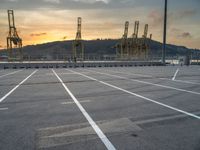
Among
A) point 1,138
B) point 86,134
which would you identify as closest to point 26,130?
point 1,138

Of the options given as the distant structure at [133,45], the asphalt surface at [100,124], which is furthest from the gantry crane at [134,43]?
the asphalt surface at [100,124]

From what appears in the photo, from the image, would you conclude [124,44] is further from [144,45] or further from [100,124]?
[100,124]

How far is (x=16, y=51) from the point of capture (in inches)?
2185

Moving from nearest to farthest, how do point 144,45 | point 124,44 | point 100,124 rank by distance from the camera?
point 100,124, point 124,44, point 144,45

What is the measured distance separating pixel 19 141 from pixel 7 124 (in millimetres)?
1264

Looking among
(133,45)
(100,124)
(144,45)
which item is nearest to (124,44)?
(133,45)

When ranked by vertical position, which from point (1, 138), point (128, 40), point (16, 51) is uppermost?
point (128, 40)

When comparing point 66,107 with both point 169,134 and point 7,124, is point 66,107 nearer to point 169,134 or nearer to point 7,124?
point 7,124

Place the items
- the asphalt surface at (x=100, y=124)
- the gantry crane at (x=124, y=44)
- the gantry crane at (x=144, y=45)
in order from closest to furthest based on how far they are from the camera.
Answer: the asphalt surface at (x=100, y=124), the gantry crane at (x=124, y=44), the gantry crane at (x=144, y=45)

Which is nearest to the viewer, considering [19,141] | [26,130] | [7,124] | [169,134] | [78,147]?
[78,147]

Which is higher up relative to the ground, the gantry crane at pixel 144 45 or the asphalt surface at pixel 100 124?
the gantry crane at pixel 144 45

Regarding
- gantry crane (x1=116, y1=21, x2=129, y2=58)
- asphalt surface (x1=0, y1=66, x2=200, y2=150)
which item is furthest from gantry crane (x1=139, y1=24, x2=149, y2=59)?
asphalt surface (x1=0, y1=66, x2=200, y2=150)

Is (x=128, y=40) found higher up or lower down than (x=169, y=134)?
higher up

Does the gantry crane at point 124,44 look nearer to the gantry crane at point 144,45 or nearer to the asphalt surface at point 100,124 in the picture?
the gantry crane at point 144,45
